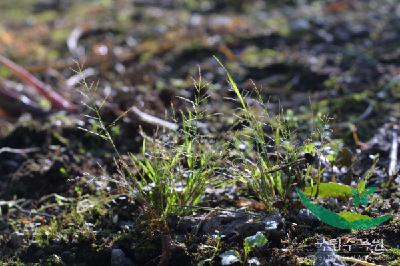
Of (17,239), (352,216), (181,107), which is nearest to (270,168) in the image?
(352,216)

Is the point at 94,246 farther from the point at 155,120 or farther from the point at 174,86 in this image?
the point at 174,86

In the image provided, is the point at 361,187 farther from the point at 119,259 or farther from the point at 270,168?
the point at 119,259

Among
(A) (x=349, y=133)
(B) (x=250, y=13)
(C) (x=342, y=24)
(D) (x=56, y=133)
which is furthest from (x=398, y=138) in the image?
(B) (x=250, y=13)

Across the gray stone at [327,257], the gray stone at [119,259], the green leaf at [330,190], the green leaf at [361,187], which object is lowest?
the gray stone at [119,259]

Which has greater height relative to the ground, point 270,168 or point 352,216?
point 270,168

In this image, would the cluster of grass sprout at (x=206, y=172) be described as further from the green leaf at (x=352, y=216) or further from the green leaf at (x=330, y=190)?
the green leaf at (x=352, y=216)

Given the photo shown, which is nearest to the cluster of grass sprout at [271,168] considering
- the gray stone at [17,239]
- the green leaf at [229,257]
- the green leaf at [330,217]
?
the green leaf at [330,217]

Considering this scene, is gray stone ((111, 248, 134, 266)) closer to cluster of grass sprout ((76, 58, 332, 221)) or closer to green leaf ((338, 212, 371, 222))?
cluster of grass sprout ((76, 58, 332, 221))
